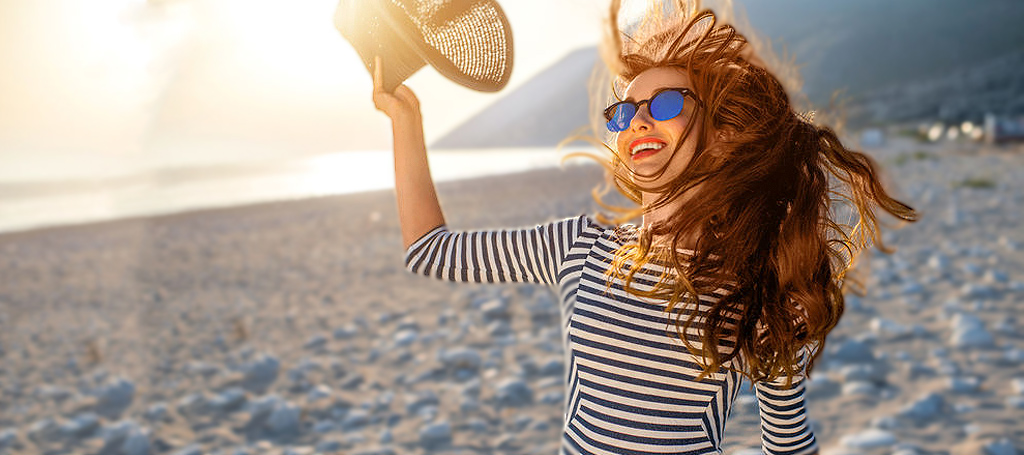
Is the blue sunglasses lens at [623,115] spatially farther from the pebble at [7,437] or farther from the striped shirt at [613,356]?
the pebble at [7,437]

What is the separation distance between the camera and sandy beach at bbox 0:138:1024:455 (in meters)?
3.42

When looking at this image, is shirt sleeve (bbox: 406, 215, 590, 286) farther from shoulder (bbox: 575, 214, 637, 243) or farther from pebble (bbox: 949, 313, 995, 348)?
pebble (bbox: 949, 313, 995, 348)

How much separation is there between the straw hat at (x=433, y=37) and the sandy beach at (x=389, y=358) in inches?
43.9

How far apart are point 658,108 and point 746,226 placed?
33cm

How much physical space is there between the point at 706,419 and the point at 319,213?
45.2 ft

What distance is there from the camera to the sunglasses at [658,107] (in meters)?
1.47

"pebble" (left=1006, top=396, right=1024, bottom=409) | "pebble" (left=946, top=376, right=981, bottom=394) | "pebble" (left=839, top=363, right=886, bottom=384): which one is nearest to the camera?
"pebble" (left=1006, top=396, right=1024, bottom=409)

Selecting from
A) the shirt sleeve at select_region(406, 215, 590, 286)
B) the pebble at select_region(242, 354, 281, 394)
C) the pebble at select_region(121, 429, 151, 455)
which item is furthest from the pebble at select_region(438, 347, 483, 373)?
the shirt sleeve at select_region(406, 215, 590, 286)

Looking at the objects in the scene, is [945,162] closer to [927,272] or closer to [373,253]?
[927,272]

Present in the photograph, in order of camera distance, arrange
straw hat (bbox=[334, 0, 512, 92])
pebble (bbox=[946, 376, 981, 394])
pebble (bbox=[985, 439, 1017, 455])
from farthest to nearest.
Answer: pebble (bbox=[946, 376, 981, 394])
pebble (bbox=[985, 439, 1017, 455])
straw hat (bbox=[334, 0, 512, 92])

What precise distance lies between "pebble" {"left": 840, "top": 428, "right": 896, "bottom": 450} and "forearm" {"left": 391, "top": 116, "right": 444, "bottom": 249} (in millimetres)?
2553

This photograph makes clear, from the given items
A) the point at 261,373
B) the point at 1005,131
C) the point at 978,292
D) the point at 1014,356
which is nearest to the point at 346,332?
the point at 261,373

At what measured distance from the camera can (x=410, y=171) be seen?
152cm

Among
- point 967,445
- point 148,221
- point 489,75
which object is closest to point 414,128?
point 489,75
